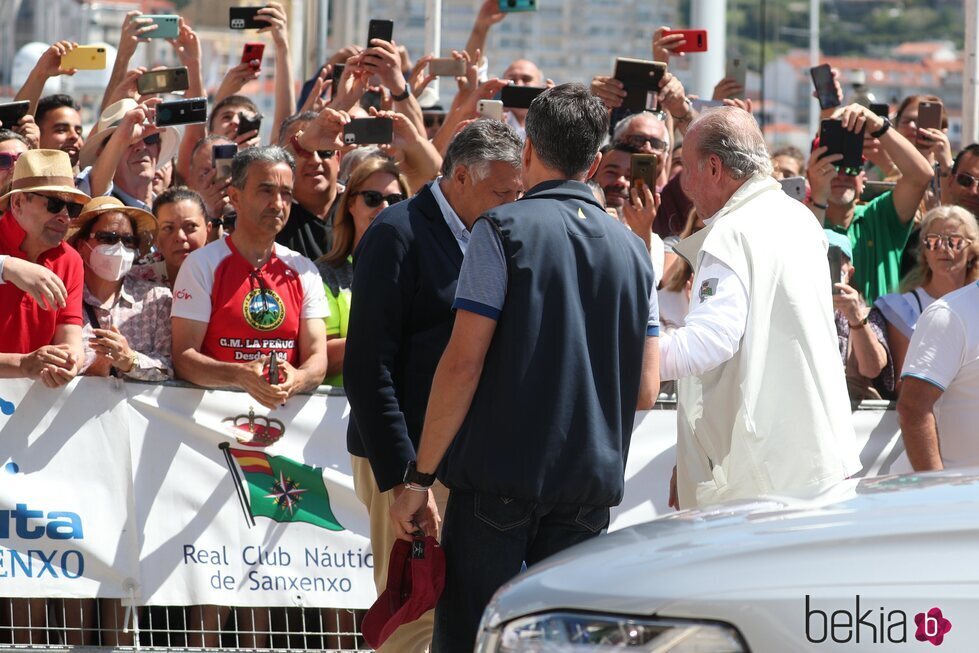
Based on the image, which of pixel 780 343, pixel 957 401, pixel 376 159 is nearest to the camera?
pixel 780 343

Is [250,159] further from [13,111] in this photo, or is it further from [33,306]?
[13,111]

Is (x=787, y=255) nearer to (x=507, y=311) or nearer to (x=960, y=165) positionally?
(x=507, y=311)

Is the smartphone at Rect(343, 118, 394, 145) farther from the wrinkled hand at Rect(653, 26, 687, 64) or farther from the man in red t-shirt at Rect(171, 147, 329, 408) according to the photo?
the wrinkled hand at Rect(653, 26, 687, 64)

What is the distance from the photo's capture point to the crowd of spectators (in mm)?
5418

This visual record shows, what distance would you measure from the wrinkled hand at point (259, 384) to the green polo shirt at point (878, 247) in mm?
3267

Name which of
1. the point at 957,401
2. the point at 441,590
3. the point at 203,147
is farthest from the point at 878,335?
the point at 203,147

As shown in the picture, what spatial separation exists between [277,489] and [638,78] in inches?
117

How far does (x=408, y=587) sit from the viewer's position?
3891mm

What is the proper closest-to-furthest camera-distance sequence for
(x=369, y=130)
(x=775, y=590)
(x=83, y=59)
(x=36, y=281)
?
(x=775, y=590) < (x=36, y=281) < (x=369, y=130) < (x=83, y=59)

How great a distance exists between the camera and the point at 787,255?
4.20 metres

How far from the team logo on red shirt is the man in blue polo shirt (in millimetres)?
2184

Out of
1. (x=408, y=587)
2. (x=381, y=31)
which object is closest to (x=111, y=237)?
(x=381, y=31)

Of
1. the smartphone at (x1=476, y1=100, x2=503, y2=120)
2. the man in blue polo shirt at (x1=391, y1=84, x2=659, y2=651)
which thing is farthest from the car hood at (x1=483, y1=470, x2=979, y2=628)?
the smartphone at (x1=476, y1=100, x2=503, y2=120)

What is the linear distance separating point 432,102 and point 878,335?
414cm
